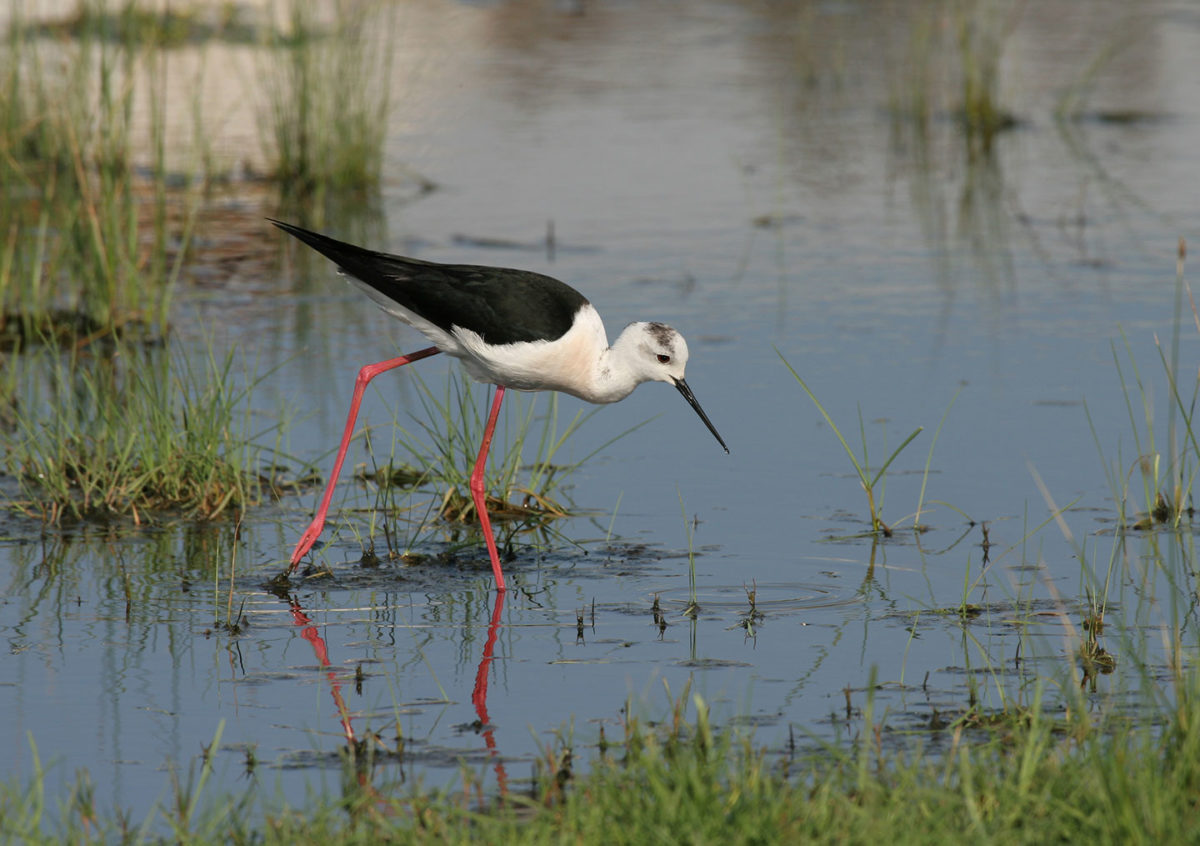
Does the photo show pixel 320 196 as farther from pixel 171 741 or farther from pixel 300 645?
pixel 171 741

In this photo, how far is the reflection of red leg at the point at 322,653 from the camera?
4.14m

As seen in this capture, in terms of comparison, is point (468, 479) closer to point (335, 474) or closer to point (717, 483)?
point (335, 474)

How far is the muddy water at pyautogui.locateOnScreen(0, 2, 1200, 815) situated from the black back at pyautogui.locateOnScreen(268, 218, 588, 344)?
0.75 meters

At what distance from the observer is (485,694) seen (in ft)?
14.2

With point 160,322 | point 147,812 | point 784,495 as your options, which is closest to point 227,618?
point 147,812

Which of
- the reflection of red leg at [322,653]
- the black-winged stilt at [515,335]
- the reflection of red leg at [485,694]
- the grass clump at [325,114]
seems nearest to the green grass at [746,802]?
the reflection of red leg at [485,694]

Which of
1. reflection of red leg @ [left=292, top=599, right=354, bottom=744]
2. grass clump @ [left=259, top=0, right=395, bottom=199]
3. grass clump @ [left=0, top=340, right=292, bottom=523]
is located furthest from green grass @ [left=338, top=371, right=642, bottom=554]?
grass clump @ [left=259, top=0, right=395, bottom=199]

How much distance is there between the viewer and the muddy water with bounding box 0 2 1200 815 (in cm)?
424

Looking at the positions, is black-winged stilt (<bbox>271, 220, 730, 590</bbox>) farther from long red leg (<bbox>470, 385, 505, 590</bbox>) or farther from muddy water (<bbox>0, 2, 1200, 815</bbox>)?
muddy water (<bbox>0, 2, 1200, 815</bbox>)

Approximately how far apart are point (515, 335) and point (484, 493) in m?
0.60

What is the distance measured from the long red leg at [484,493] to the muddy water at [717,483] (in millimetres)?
83

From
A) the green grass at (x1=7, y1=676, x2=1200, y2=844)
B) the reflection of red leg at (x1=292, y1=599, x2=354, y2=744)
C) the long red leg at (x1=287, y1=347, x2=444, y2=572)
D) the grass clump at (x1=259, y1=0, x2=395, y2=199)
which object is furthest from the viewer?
the grass clump at (x1=259, y1=0, x2=395, y2=199)

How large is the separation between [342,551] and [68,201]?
3.25 metres

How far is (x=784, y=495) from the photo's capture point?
609cm
